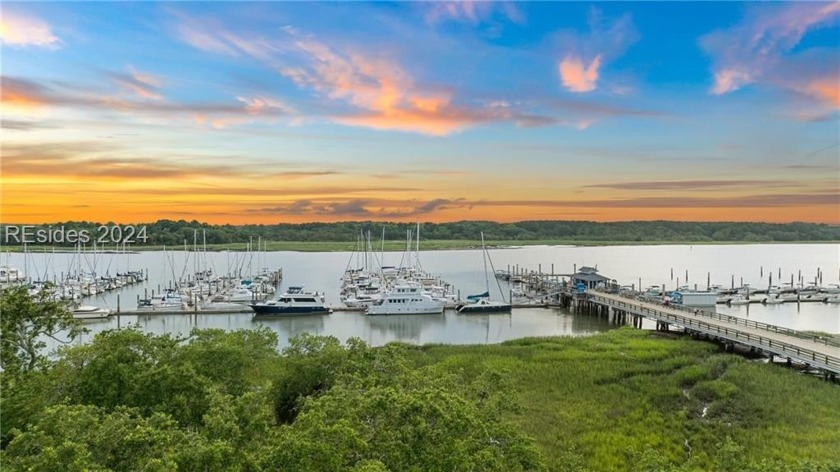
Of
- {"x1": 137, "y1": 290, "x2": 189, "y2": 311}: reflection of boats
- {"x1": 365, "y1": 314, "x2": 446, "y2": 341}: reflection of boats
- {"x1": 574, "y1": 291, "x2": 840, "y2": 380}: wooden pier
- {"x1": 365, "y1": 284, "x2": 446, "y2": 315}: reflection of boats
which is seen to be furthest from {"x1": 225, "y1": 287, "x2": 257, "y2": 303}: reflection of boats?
{"x1": 574, "y1": 291, "x2": 840, "y2": 380}: wooden pier

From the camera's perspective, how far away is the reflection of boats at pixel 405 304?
45.0 m

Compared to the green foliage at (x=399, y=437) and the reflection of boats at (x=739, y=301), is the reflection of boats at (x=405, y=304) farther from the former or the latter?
the green foliage at (x=399, y=437)

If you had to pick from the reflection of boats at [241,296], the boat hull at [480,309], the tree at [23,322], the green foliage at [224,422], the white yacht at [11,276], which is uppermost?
the tree at [23,322]

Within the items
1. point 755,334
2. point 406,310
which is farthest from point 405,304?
point 755,334

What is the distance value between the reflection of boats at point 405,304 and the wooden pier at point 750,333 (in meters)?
15.8

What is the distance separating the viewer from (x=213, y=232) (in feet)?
428

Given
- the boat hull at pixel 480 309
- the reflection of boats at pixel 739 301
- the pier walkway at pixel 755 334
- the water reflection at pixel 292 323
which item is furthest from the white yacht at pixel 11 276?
the reflection of boats at pixel 739 301

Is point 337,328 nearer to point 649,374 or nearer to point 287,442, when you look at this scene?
point 649,374

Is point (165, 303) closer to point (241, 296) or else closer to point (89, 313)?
point (89, 313)

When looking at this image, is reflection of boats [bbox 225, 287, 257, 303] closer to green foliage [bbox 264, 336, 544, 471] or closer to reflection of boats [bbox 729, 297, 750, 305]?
green foliage [bbox 264, 336, 544, 471]

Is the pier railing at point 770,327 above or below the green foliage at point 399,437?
below

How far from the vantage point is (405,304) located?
4528cm

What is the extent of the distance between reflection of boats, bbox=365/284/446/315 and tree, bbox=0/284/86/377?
31097 millimetres

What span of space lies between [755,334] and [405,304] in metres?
26.5
